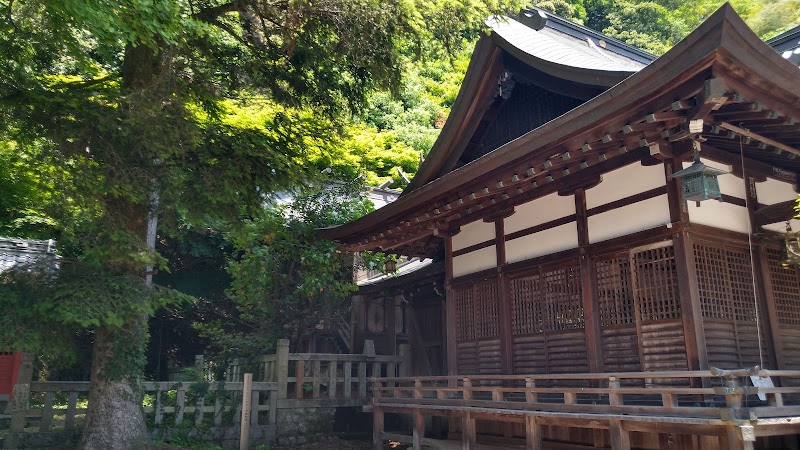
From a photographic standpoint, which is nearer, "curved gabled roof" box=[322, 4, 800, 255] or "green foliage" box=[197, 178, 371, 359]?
"curved gabled roof" box=[322, 4, 800, 255]

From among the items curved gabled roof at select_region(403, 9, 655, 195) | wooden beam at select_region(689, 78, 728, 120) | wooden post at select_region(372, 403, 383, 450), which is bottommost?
wooden post at select_region(372, 403, 383, 450)

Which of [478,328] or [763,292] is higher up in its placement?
[763,292]

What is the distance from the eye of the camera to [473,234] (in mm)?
10539

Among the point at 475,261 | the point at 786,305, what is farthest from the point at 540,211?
the point at 786,305

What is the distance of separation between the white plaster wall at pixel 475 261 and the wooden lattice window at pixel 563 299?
131cm

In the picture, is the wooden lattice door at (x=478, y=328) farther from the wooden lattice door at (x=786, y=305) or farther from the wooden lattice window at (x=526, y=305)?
the wooden lattice door at (x=786, y=305)

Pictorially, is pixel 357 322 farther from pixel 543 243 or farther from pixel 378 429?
pixel 543 243

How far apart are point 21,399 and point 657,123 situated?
33.1ft

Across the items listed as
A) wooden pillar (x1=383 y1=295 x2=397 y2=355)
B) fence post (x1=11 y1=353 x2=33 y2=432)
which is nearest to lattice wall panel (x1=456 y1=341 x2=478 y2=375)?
wooden pillar (x1=383 y1=295 x2=397 y2=355)

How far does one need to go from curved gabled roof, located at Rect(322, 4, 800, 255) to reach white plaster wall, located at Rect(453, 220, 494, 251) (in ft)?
1.22

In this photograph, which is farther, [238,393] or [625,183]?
[238,393]

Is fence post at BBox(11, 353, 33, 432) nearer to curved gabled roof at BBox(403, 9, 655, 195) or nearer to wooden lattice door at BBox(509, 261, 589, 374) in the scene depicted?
curved gabled roof at BBox(403, 9, 655, 195)

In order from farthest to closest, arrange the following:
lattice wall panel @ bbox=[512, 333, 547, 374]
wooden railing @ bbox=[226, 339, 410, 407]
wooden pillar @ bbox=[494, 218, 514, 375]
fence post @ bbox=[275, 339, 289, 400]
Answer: wooden railing @ bbox=[226, 339, 410, 407]
fence post @ bbox=[275, 339, 289, 400]
wooden pillar @ bbox=[494, 218, 514, 375]
lattice wall panel @ bbox=[512, 333, 547, 374]

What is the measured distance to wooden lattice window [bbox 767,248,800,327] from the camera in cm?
763
